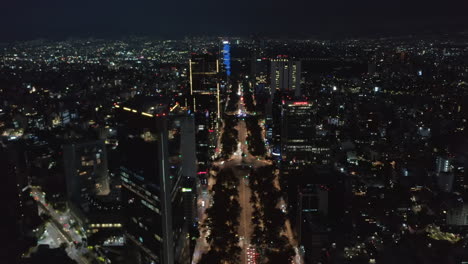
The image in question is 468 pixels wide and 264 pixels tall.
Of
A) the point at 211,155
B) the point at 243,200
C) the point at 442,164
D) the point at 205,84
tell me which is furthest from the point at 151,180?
the point at 205,84

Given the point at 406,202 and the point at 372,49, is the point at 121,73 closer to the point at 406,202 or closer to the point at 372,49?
the point at 372,49

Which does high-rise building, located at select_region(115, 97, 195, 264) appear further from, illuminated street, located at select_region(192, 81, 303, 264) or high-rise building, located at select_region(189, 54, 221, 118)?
high-rise building, located at select_region(189, 54, 221, 118)

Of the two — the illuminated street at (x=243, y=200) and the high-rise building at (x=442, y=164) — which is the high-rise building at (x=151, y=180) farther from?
the high-rise building at (x=442, y=164)

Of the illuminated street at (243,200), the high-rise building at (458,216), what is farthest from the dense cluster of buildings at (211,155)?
the illuminated street at (243,200)

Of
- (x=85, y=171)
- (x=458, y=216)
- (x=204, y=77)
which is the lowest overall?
(x=458, y=216)

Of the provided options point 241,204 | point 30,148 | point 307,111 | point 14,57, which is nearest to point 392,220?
point 241,204

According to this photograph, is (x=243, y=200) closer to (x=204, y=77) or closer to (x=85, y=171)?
(x=85, y=171)

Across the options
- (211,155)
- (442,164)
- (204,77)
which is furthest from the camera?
(204,77)
